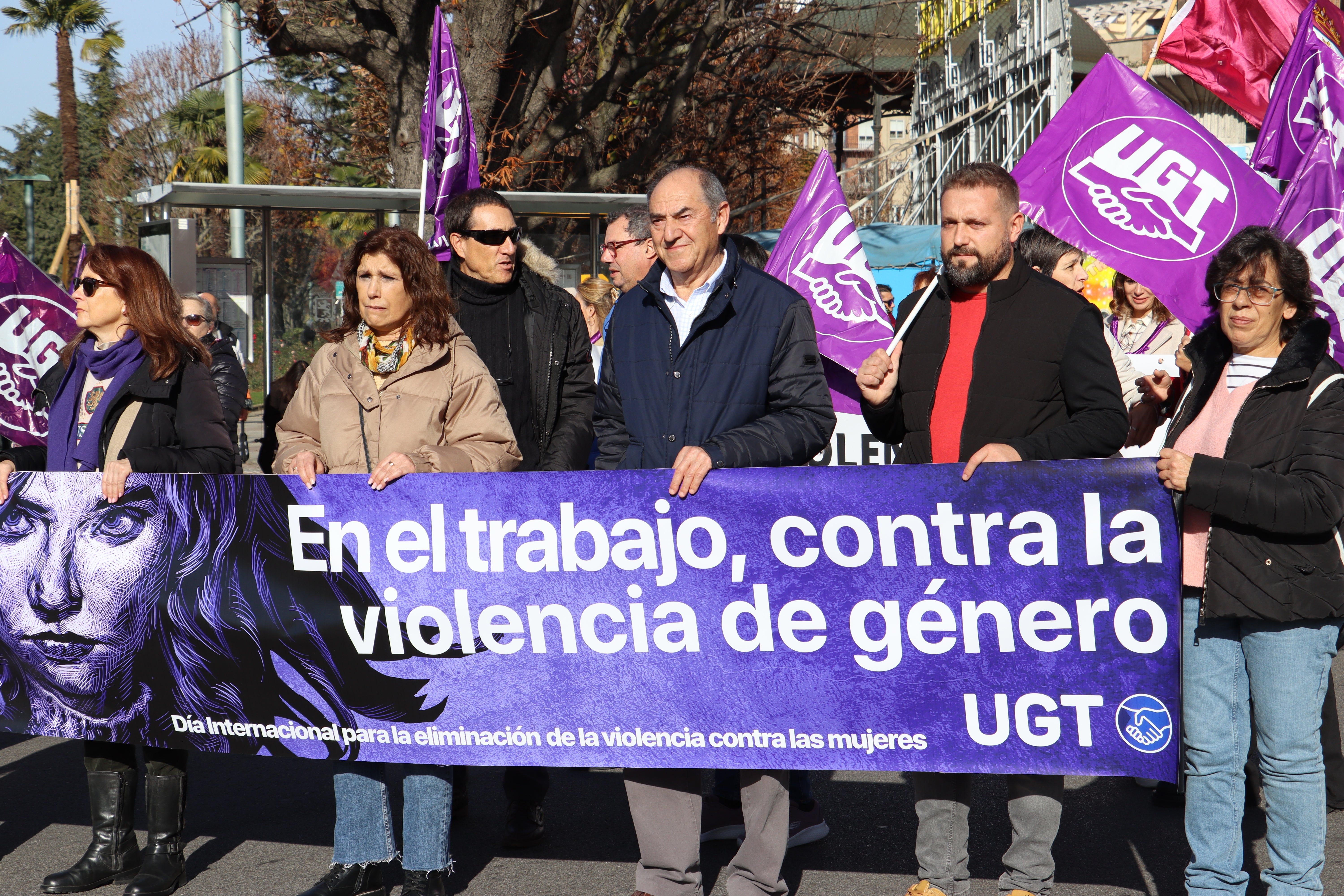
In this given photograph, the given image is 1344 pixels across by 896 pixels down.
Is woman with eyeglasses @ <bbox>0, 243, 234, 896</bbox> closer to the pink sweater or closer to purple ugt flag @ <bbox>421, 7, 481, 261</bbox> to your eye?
purple ugt flag @ <bbox>421, 7, 481, 261</bbox>

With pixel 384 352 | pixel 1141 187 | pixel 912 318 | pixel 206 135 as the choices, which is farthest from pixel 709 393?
pixel 206 135

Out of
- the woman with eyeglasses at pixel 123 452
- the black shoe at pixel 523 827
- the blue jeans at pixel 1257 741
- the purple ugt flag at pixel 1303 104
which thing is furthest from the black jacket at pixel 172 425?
the purple ugt flag at pixel 1303 104

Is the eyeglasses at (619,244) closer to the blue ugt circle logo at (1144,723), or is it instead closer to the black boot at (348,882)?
the black boot at (348,882)

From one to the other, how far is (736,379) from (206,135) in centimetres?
3178

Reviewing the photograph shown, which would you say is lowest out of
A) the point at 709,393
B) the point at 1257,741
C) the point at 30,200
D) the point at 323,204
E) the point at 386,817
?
the point at 386,817

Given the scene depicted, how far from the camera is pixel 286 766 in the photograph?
5297mm

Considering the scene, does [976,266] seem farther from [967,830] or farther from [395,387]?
[395,387]

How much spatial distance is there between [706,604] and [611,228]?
2.32 m

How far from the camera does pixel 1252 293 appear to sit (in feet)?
10.6

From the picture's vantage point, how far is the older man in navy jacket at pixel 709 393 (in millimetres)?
3441

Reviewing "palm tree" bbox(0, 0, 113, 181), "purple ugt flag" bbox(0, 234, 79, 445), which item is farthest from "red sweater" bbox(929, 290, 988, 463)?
"palm tree" bbox(0, 0, 113, 181)

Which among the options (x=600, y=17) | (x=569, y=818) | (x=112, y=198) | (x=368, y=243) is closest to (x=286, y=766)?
(x=569, y=818)

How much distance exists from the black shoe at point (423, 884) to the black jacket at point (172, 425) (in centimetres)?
140

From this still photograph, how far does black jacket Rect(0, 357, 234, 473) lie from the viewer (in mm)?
3924
